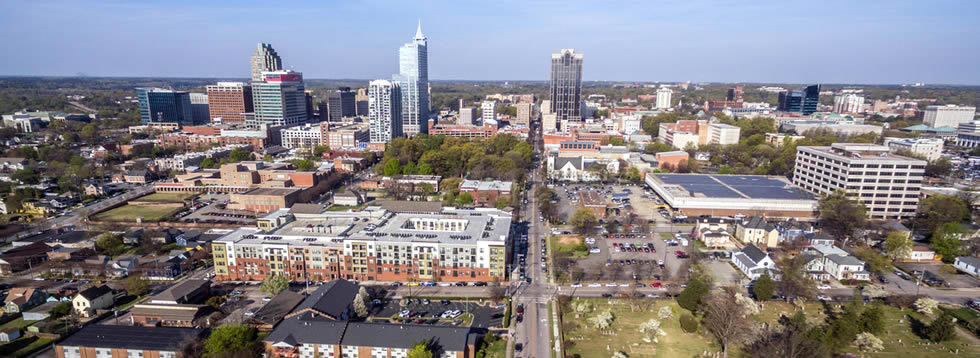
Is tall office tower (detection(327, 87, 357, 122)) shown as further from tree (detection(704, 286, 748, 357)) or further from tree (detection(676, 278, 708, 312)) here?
tree (detection(704, 286, 748, 357))

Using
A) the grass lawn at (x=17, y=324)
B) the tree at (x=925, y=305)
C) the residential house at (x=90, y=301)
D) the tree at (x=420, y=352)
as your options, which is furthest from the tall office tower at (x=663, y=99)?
the grass lawn at (x=17, y=324)

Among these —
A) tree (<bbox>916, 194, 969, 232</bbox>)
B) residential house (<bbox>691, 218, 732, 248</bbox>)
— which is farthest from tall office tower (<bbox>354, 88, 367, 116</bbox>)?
tree (<bbox>916, 194, 969, 232</bbox>)

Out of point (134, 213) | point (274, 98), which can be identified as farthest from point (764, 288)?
point (274, 98)

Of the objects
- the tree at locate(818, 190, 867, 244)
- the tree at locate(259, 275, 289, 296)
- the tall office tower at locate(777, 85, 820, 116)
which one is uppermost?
the tall office tower at locate(777, 85, 820, 116)

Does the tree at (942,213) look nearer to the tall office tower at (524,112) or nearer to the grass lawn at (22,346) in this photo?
the grass lawn at (22,346)

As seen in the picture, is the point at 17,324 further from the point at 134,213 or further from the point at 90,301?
the point at 134,213

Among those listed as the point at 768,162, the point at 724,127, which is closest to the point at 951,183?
the point at 768,162
